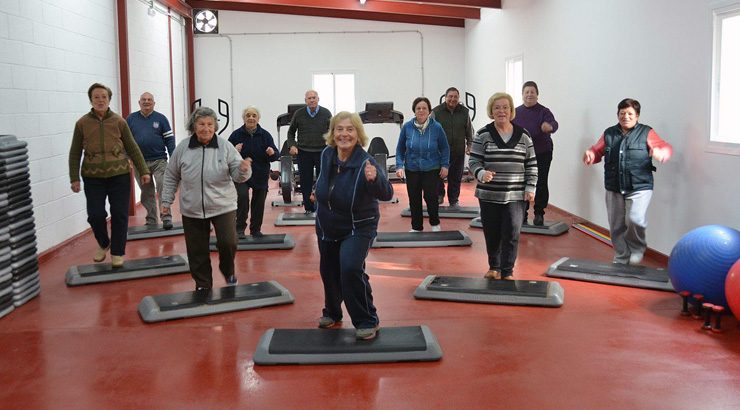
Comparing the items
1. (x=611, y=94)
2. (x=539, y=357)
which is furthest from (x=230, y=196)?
(x=611, y=94)

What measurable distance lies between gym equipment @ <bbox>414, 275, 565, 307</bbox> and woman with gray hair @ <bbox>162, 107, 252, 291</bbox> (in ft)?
4.66

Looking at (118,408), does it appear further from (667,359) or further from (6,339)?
(667,359)

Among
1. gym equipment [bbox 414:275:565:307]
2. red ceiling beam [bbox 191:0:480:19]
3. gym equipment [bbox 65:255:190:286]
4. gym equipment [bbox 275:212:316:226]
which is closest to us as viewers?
gym equipment [bbox 414:275:565:307]

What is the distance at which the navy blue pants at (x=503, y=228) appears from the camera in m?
5.22

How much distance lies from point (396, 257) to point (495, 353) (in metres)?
2.66

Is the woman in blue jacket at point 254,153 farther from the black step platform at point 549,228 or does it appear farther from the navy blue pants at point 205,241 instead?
the black step platform at point 549,228

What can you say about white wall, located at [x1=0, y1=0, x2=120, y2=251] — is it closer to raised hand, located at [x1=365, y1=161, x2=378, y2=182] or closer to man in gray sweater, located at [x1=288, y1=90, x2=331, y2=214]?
man in gray sweater, located at [x1=288, y1=90, x2=331, y2=214]

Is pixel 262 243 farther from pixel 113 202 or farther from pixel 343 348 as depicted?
pixel 343 348

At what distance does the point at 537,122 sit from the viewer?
766 centimetres

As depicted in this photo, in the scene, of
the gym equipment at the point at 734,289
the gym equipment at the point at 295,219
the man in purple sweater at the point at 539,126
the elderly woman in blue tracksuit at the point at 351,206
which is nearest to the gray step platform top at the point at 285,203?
the gym equipment at the point at 295,219

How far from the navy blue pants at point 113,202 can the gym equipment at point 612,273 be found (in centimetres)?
330

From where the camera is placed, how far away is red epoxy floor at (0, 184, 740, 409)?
3393 millimetres

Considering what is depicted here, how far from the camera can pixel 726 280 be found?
437cm

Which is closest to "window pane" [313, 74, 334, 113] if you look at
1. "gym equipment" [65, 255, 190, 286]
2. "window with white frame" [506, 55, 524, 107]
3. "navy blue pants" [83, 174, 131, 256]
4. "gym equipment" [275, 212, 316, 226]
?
"window with white frame" [506, 55, 524, 107]
